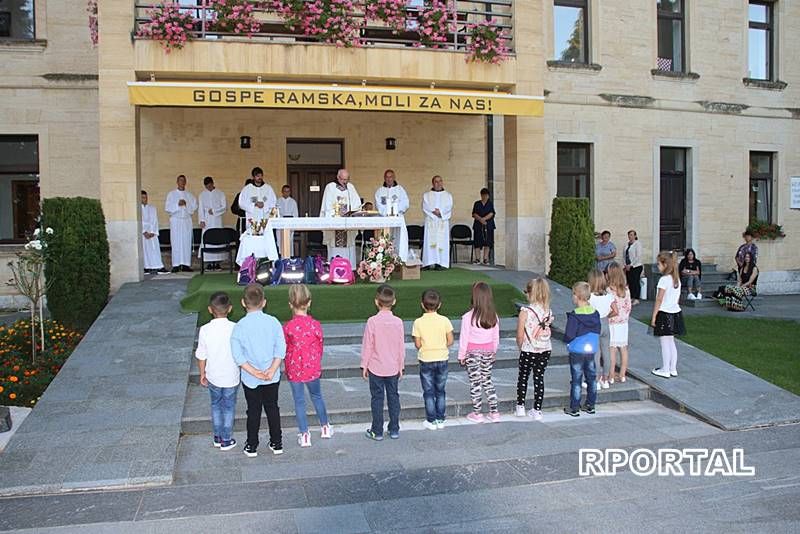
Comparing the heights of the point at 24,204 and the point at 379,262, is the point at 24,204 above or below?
above

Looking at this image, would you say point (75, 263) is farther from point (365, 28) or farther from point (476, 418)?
point (476, 418)

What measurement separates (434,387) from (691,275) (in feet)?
39.8

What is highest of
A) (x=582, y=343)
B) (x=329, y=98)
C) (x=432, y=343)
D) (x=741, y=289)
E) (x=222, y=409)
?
(x=329, y=98)

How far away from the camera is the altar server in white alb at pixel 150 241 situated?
15.3m

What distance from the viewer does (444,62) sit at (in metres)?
14.3

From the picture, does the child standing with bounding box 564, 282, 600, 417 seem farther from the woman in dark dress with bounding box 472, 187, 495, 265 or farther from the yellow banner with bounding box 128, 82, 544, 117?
the woman in dark dress with bounding box 472, 187, 495, 265

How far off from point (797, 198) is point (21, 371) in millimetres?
13371

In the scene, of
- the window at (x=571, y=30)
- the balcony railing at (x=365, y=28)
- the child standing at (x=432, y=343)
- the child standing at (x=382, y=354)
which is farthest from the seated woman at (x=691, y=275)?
the child standing at (x=382, y=354)

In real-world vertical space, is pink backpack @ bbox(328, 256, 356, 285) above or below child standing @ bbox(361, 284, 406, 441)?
above

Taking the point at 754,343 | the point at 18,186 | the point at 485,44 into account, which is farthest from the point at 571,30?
the point at 18,186

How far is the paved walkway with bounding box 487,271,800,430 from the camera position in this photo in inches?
324

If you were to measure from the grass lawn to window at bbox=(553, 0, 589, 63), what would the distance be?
23.3 ft

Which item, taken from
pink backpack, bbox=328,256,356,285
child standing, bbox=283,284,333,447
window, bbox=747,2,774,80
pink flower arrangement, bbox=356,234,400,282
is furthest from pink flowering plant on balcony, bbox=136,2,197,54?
window, bbox=747,2,774,80

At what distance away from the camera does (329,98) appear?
13078 millimetres
